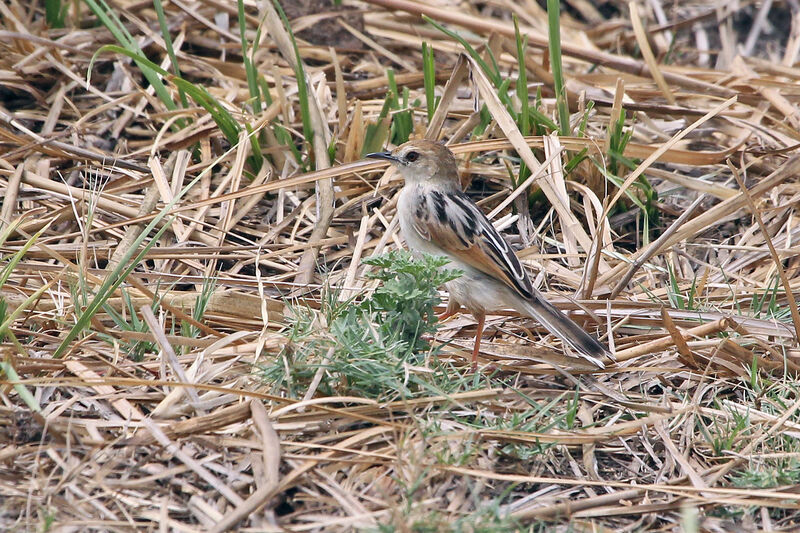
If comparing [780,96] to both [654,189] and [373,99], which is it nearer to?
[654,189]

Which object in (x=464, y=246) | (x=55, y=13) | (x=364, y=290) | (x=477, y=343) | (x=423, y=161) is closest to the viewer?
(x=477, y=343)

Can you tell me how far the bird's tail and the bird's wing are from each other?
162 millimetres

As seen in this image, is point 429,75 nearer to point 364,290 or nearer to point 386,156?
point 386,156

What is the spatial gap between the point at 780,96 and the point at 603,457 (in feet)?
13.5

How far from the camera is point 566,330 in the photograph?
4.74 metres

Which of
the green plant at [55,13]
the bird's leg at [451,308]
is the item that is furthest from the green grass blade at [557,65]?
the green plant at [55,13]

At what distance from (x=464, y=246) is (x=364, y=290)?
637 mm

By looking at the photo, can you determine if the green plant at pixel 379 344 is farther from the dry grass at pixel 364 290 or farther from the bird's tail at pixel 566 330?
the bird's tail at pixel 566 330

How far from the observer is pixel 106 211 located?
5836 millimetres

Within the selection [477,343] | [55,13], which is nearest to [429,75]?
[477,343]

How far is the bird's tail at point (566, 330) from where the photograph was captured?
464 centimetres

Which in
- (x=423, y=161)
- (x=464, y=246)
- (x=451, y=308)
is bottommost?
(x=451, y=308)

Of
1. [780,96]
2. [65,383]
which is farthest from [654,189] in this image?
[65,383]

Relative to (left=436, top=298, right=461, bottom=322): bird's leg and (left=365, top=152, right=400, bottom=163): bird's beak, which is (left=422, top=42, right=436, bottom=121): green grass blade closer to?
(left=365, top=152, right=400, bottom=163): bird's beak
